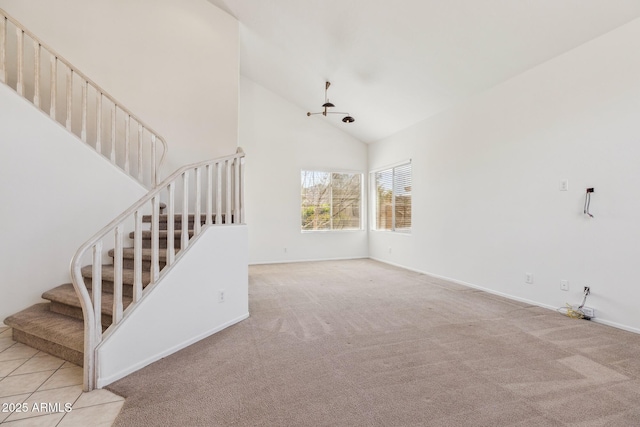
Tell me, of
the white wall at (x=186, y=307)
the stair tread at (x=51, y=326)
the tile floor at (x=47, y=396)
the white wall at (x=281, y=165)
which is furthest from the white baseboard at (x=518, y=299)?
the stair tread at (x=51, y=326)

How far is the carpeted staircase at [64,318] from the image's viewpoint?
219 centimetres

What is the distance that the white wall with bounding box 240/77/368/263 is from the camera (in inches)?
252

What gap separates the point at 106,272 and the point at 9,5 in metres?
3.92

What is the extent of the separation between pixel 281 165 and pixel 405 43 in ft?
12.0

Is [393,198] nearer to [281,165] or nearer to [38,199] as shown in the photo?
[281,165]

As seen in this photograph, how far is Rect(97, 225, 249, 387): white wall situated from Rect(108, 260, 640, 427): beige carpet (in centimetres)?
11

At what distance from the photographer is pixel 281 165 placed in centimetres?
664

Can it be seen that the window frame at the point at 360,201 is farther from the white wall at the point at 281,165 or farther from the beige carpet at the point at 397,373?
the beige carpet at the point at 397,373

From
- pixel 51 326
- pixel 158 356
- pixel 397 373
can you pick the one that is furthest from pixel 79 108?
pixel 397 373

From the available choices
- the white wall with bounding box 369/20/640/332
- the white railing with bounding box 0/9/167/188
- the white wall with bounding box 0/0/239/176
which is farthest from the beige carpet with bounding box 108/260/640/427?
the white wall with bounding box 0/0/239/176

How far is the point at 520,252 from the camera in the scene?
3.72m

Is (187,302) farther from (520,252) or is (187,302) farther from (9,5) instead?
(9,5)

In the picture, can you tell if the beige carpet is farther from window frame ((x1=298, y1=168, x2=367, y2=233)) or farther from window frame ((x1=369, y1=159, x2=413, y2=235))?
window frame ((x1=298, y1=168, x2=367, y2=233))

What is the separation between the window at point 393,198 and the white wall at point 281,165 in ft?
2.91
